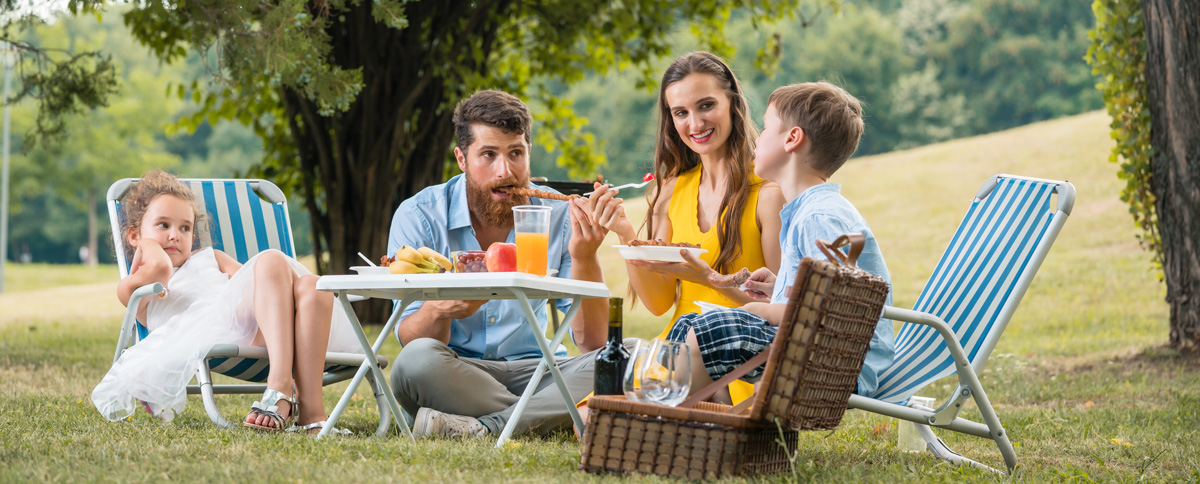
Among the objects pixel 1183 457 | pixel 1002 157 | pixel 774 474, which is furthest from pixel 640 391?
pixel 1002 157

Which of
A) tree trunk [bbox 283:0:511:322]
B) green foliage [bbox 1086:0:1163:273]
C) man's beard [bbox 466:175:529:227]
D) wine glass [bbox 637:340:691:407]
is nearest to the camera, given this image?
wine glass [bbox 637:340:691:407]

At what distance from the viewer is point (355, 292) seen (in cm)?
305

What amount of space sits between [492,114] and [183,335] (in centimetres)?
125

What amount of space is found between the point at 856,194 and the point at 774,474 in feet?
54.8

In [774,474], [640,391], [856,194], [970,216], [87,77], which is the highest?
[87,77]

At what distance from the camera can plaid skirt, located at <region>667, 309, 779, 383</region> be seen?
2.55 meters

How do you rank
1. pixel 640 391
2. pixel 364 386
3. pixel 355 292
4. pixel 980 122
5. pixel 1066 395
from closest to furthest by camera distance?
1. pixel 640 391
2. pixel 355 292
3. pixel 1066 395
4. pixel 364 386
5. pixel 980 122

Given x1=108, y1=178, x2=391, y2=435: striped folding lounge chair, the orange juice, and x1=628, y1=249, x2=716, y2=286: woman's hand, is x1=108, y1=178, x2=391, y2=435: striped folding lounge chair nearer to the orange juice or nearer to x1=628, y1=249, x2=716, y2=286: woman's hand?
the orange juice

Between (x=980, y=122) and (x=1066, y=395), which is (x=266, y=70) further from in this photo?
(x=980, y=122)

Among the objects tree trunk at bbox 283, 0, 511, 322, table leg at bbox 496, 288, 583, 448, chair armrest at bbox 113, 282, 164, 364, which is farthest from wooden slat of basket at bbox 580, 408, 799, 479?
tree trunk at bbox 283, 0, 511, 322

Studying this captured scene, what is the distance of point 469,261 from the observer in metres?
3.00

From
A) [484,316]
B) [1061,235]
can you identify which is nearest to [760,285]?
[484,316]

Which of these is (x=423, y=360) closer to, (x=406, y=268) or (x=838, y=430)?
(x=406, y=268)

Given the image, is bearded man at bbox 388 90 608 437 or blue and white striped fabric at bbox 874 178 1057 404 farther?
bearded man at bbox 388 90 608 437
